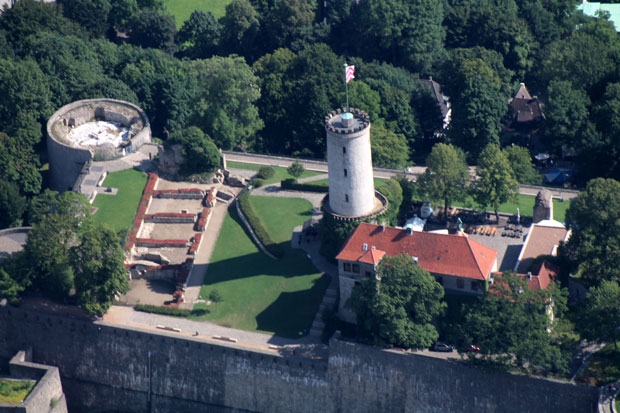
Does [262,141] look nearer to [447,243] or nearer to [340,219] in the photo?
[340,219]

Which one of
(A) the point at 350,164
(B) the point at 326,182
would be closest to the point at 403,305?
(A) the point at 350,164

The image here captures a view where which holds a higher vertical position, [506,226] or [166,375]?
[506,226]

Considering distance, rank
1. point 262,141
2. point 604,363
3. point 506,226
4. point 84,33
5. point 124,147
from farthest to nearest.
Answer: point 84,33, point 262,141, point 124,147, point 506,226, point 604,363

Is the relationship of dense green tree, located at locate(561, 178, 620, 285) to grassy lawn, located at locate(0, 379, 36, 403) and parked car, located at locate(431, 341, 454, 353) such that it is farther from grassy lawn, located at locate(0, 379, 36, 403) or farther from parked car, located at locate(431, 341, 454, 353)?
grassy lawn, located at locate(0, 379, 36, 403)

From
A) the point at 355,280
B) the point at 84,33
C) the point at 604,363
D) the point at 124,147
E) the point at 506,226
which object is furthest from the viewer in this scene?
the point at 84,33

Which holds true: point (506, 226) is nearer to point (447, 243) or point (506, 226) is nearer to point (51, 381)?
point (447, 243)

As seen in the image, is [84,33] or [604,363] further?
[84,33]

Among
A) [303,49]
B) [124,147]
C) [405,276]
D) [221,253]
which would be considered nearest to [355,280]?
[405,276]

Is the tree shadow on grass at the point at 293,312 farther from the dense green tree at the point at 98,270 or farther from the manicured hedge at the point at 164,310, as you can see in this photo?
the dense green tree at the point at 98,270
